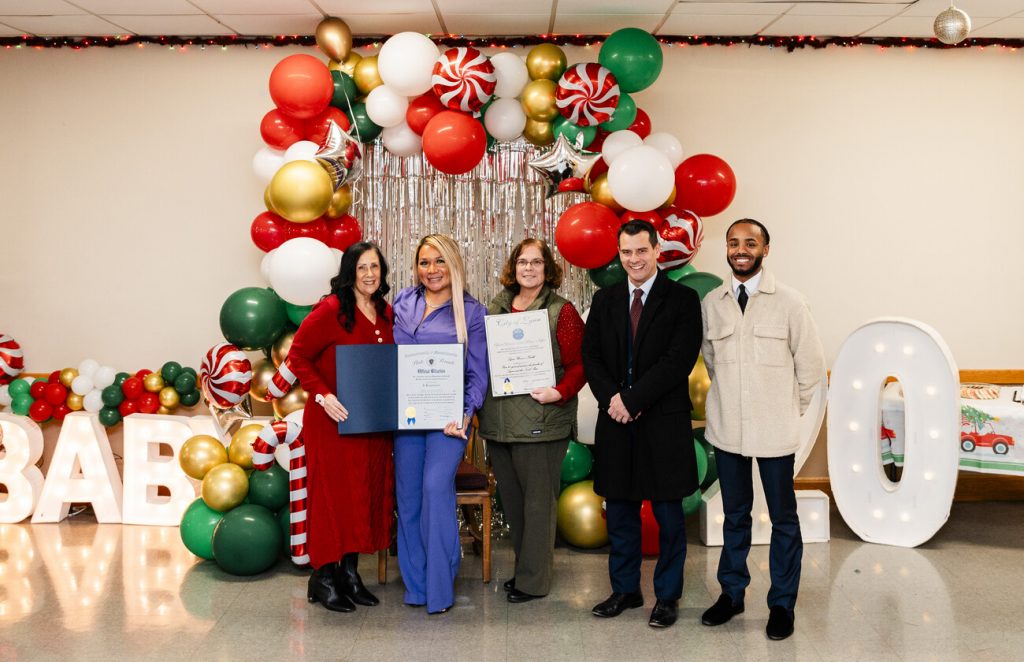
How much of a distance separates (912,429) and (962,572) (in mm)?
744

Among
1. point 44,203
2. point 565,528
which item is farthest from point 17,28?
point 565,528

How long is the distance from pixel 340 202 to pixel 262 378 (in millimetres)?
1031

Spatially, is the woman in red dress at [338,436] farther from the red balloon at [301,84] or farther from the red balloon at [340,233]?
the red balloon at [301,84]

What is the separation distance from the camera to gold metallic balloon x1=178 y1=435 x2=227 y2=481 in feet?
14.5

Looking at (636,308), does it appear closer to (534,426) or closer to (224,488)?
(534,426)

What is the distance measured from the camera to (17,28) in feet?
16.9

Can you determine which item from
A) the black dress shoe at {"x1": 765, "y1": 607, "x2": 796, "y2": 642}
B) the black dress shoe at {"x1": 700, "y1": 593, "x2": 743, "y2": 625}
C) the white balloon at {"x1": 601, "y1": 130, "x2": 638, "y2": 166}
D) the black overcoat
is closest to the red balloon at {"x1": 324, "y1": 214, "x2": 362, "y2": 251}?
the white balloon at {"x1": 601, "y1": 130, "x2": 638, "y2": 166}

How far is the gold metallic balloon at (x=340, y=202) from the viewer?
4.74 metres

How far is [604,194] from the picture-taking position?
4.65 meters

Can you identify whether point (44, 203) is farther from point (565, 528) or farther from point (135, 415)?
point (565, 528)

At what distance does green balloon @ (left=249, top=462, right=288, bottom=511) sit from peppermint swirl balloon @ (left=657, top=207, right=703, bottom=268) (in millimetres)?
2176

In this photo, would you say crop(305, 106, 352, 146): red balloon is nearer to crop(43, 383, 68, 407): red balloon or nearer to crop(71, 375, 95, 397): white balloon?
crop(71, 375, 95, 397): white balloon

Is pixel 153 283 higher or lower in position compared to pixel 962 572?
higher

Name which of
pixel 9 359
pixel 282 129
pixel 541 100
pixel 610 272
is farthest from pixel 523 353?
pixel 9 359
